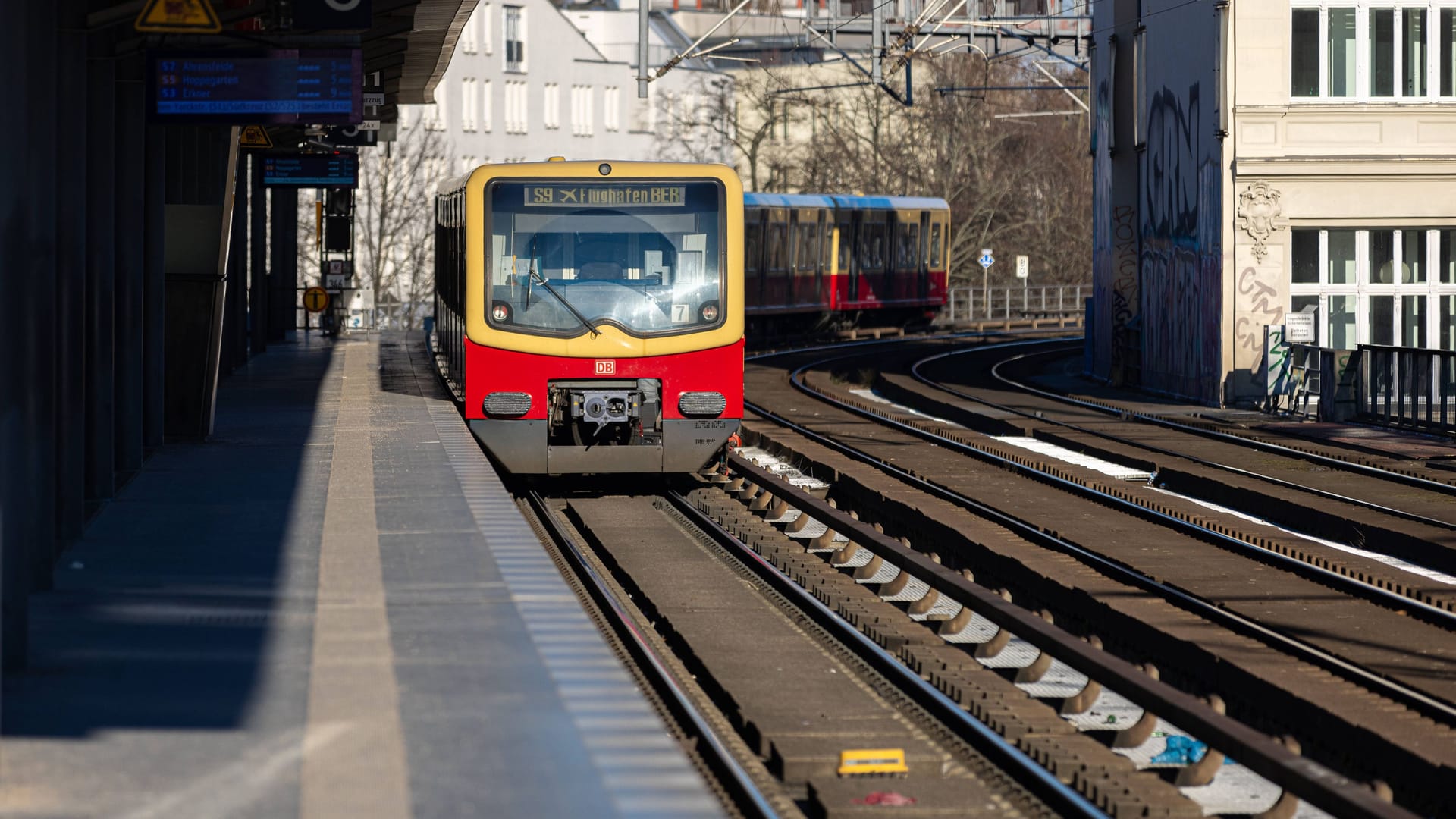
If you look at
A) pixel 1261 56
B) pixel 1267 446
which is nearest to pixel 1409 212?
pixel 1261 56

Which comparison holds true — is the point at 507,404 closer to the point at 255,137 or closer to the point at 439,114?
the point at 255,137

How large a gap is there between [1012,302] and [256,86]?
2074 inches

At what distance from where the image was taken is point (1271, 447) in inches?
833

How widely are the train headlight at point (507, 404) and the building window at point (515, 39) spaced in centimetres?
6257

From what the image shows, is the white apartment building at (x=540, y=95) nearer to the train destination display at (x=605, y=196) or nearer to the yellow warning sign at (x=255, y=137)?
the yellow warning sign at (x=255, y=137)

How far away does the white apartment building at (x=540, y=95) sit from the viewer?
7600cm

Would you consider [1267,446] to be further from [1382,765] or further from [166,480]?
[1382,765]

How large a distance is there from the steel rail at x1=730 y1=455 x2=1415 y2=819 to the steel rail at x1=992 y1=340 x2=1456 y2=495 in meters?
5.86

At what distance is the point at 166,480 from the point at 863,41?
79370 millimetres

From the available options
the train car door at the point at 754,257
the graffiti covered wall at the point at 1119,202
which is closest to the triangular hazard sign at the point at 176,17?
the graffiti covered wall at the point at 1119,202

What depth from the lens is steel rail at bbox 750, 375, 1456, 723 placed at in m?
9.15

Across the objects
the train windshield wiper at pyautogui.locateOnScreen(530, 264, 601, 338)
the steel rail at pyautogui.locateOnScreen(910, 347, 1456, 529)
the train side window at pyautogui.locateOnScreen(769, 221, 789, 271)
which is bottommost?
the steel rail at pyautogui.locateOnScreen(910, 347, 1456, 529)

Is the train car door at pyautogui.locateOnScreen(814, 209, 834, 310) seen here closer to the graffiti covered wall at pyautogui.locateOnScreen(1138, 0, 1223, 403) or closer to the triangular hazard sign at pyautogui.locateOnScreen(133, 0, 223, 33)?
the graffiti covered wall at pyautogui.locateOnScreen(1138, 0, 1223, 403)

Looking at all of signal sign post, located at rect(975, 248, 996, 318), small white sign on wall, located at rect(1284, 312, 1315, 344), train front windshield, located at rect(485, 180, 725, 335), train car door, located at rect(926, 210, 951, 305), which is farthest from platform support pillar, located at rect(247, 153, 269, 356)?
signal sign post, located at rect(975, 248, 996, 318)
